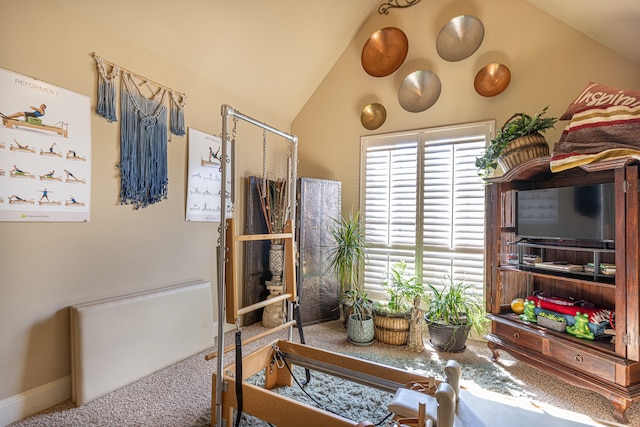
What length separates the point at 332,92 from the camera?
3947 mm

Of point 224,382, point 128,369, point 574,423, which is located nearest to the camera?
point 574,423

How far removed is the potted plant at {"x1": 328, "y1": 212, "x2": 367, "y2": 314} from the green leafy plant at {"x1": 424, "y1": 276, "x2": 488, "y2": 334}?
820mm

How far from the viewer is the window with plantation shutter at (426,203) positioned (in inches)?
122

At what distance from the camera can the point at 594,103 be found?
2.10m

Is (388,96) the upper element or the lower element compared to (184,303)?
upper

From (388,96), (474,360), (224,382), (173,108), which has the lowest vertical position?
(474,360)

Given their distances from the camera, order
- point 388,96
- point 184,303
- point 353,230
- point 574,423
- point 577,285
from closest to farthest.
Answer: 1. point 574,423
2. point 577,285
3. point 184,303
4. point 353,230
5. point 388,96

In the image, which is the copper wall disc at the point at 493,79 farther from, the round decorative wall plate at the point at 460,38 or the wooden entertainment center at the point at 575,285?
the wooden entertainment center at the point at 575,285

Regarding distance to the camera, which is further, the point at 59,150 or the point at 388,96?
the point at 388,96

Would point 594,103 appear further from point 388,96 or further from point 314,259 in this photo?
point 314,259

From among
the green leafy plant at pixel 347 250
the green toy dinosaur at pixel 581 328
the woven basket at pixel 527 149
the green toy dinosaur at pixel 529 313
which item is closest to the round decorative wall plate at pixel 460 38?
the woven basket at pixel 527 149

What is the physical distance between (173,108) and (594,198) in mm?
3168

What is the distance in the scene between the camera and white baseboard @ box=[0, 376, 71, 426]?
179 centimetres

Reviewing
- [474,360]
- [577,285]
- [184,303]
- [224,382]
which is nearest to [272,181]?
[184,303]
